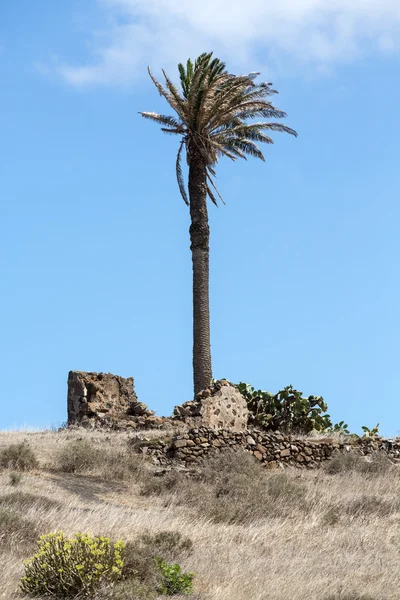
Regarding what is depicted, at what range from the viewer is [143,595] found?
8.77 m

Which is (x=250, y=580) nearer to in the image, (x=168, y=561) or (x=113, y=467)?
(x=168, y=561)

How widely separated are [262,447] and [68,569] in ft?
43.6

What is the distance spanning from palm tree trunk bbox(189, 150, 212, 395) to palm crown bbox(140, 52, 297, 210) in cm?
66

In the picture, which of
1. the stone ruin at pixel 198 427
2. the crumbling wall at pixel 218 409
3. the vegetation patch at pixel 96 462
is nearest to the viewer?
the vegetation patch at pixel 96 462

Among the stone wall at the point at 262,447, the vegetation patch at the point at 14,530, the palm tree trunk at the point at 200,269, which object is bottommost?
the vegetation patch at the point at 14,530

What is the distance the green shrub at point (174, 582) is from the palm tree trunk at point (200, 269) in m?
19.7

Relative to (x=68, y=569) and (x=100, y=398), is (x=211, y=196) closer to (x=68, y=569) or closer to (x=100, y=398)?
(x=100, y=398)

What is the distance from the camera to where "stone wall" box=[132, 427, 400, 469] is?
67.8 ft

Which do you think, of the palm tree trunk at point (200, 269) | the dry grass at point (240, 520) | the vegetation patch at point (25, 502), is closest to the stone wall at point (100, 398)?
the palm tree trunk at point (200, 269)

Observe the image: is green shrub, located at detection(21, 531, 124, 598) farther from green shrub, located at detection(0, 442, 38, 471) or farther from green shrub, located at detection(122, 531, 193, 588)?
green shrub, located at detection(0, 442, 38, 471)

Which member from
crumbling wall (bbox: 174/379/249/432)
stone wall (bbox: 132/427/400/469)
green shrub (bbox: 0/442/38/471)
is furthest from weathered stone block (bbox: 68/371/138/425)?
green shrub (bbox: 0/442/38/471)

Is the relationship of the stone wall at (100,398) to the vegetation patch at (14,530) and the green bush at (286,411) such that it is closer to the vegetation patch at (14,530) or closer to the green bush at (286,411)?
the green bush at (286,411)

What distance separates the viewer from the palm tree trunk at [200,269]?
29469 mm

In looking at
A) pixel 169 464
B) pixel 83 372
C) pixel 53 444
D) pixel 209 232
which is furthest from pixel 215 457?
pixel 209 232
